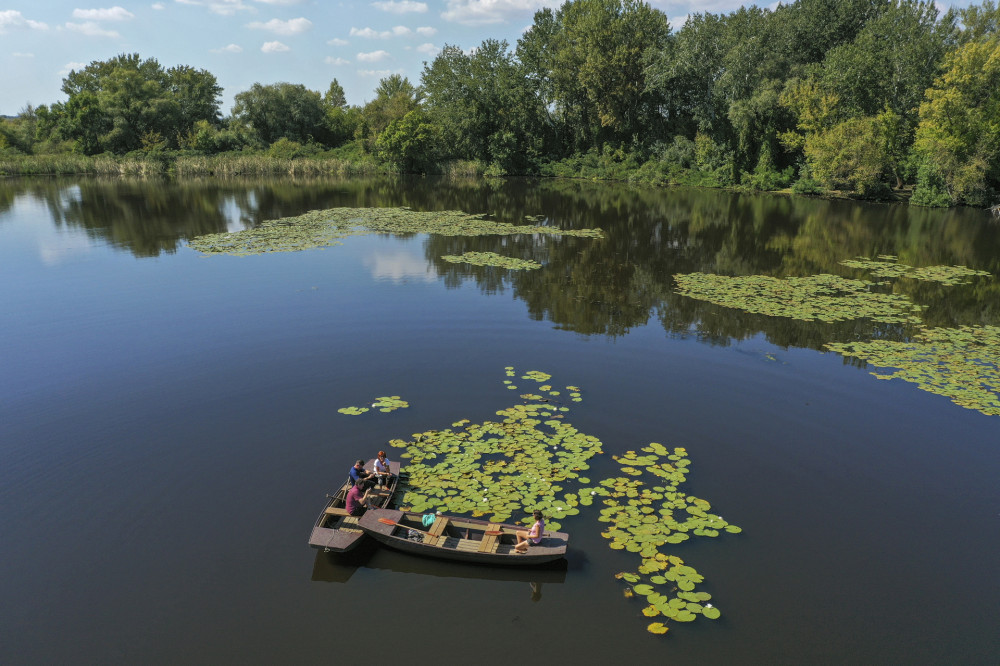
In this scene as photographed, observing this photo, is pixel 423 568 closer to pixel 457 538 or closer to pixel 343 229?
pixel 457 538

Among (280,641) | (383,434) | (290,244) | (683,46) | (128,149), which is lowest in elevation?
→ (280,641)

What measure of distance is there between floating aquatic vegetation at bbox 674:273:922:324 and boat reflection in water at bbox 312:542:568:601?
48.5 ft

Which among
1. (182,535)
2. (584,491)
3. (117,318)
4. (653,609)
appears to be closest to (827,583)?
(653,609)

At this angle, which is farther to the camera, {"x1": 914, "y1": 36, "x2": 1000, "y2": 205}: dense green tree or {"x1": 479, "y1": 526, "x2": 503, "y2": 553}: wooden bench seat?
{"x1": 914, "y1": 36, "x2": 1000, "y2": 205}: dense green tree

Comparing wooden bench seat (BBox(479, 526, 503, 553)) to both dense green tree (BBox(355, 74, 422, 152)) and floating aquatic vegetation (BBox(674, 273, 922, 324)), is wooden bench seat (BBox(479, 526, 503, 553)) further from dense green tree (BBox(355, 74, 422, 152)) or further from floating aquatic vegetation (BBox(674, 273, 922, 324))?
dense green tree (BBox(355, 74, 422, 152))

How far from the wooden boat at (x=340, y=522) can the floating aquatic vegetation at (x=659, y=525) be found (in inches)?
139

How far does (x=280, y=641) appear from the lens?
766 centimetres

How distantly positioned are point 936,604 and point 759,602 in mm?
2551

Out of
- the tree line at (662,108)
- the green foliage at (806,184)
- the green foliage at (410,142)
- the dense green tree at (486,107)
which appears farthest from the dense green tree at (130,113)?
the green foliage at (806,184)

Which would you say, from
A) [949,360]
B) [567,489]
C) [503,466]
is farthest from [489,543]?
[949,360]

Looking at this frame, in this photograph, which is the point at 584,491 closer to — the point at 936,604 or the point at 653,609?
the point at 653,609

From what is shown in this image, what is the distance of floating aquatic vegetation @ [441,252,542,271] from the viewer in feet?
86.9

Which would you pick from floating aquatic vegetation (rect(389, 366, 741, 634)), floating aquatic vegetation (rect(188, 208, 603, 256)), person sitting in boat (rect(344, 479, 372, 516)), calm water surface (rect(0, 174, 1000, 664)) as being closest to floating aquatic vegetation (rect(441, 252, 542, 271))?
calm water surface (rect(0, 174, 1000, 664))

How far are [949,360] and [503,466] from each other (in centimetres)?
1375
